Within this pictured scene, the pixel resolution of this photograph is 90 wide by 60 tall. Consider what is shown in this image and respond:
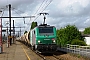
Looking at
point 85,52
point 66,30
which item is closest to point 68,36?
point 66,30

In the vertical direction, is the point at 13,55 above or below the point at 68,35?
below

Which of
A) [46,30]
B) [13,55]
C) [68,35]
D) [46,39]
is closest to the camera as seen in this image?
[46,39]

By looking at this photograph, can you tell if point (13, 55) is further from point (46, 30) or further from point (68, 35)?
point (68, 35)

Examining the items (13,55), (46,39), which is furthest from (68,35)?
(46,39)

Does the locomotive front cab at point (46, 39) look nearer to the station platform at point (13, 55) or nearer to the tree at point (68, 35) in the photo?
the station platform at point (13, 55)

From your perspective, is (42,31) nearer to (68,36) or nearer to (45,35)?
(45,35)

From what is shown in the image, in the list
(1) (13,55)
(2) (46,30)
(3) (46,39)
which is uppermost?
(2) (46,30)

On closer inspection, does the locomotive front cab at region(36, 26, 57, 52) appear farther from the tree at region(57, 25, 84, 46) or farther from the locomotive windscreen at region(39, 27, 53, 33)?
the tree at region(57, 25, 84, 46)

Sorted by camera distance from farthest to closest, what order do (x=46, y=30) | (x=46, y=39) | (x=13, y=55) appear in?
(x=13, y=55)
(x=46, y=30)
(x=46, y=39)

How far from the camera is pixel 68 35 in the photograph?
5691 centimetres

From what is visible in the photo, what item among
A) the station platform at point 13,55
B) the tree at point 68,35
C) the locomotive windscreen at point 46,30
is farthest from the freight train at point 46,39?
the tree at point 68,35

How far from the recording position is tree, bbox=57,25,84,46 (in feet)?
184

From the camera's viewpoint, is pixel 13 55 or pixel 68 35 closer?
pixel 13 55

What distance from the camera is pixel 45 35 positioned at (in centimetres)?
2711
